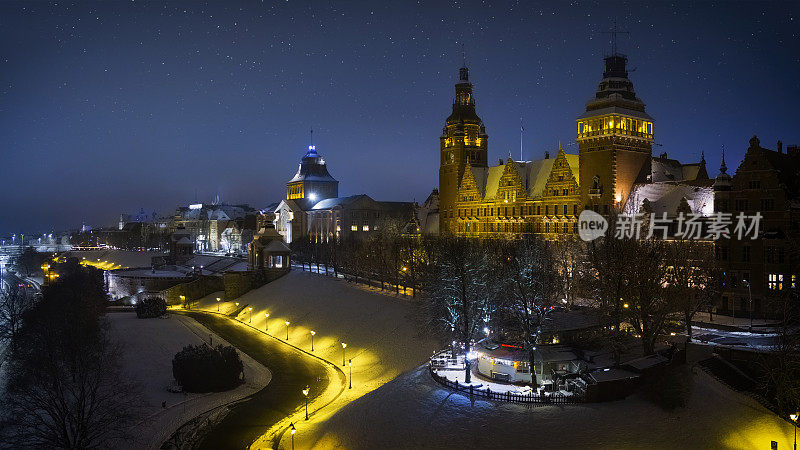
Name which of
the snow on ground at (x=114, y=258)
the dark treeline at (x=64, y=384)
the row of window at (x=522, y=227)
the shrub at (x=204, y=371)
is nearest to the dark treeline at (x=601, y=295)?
the shrub at (x=204, y=371)

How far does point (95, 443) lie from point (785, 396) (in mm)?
39239

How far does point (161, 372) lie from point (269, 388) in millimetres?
10769

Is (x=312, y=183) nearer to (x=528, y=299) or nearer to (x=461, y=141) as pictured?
(x=461, y=141)

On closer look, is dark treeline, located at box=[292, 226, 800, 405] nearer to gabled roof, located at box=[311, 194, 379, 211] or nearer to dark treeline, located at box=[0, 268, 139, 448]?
dark treeline, located at box=[0, 268, 139, 448]

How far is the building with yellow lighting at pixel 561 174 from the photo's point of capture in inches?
2813

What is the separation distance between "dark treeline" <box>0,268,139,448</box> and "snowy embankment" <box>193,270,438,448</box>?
401 inches

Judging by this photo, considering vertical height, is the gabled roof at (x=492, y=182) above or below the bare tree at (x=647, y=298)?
above

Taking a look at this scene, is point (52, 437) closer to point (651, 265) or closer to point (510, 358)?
point (510, 358)

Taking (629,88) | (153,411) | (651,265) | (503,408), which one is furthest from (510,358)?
(629,88)

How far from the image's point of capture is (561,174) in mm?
79125

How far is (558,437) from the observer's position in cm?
3209

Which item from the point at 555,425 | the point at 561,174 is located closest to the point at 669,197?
the point at 561,174

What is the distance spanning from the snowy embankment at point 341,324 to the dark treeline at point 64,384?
10189 millimetres

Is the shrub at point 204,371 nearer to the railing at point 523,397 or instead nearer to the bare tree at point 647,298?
the railing at point 523,397
